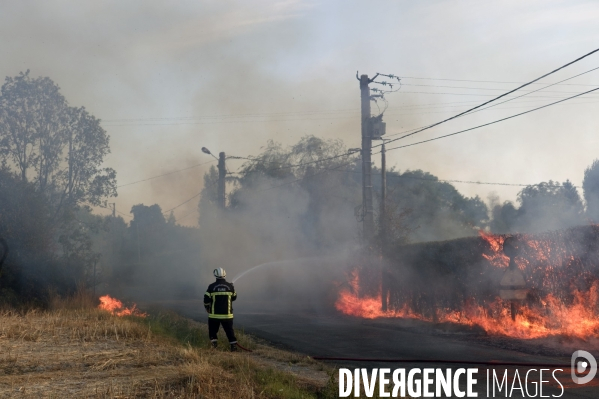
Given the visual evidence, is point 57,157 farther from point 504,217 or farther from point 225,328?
point 504,217

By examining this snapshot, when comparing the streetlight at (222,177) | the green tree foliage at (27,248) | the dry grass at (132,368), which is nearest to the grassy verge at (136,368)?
the dry grass at (132,368)

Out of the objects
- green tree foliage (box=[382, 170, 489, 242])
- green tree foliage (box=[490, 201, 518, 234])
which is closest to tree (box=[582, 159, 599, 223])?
green tree foliage (box=[490, 201, 518, 234])

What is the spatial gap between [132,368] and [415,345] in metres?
7.55

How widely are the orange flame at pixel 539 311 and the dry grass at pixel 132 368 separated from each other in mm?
6913

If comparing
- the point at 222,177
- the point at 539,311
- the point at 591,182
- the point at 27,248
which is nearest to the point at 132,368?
the point at 539,311

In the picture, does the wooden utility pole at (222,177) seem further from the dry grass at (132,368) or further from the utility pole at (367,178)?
the dry grass at (132,368)

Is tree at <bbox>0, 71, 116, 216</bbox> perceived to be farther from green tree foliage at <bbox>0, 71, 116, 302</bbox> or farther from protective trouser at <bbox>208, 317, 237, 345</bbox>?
protective trouser at <bbox>208, 317, 237, 345</bbox>

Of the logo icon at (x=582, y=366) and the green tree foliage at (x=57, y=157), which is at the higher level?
the green tree foliage at (x=57, y=157)

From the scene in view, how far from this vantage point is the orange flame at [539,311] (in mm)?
13930

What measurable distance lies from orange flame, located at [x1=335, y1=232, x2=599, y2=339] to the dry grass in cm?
691

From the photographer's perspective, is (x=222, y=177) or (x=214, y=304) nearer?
(x=214, y=304)

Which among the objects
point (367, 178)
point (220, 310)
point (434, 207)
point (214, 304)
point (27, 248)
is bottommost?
point (220, 310)

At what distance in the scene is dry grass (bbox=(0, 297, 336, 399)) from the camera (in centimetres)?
766

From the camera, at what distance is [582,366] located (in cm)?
1080
